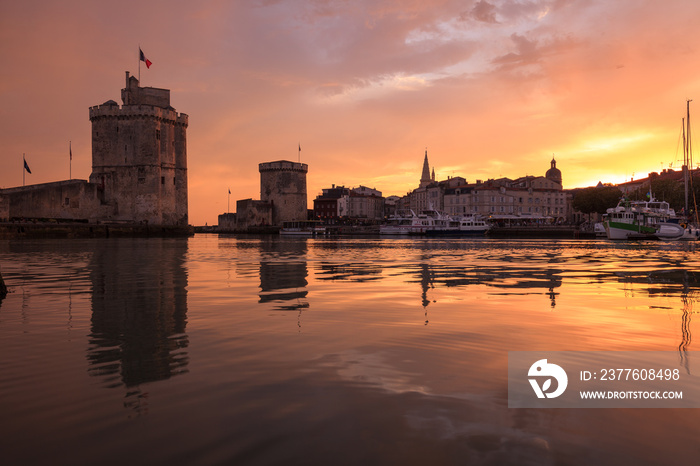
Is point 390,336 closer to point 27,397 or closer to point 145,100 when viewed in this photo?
point 27,397

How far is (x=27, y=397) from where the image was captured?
356 centimetres

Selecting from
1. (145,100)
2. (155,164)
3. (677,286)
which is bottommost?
(677,286)

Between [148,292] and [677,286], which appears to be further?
[677,286]

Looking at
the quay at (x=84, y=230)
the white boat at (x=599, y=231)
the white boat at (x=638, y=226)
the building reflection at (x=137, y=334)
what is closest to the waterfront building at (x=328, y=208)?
the quay at (x=84, y=230)

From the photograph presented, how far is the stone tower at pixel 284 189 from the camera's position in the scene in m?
80.5

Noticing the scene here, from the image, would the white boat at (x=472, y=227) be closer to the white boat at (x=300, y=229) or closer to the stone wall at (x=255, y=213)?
the white boat at (x=300, y=229)

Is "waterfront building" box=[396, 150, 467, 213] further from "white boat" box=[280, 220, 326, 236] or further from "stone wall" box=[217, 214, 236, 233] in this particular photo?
"stone wall" box=[217, 214, 236, 233]

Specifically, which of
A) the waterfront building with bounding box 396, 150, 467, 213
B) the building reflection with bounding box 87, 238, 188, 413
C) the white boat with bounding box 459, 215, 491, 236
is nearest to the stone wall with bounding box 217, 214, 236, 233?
the waterfront building with bounding box 396, 150, 467, 213

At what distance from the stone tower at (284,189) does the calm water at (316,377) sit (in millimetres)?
72128

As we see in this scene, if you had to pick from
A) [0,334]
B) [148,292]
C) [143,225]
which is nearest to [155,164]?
[143,225]

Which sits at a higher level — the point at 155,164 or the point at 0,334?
the point at 155,164

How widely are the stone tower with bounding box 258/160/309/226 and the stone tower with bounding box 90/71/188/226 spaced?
991 inches

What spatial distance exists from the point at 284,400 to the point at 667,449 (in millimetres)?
2276

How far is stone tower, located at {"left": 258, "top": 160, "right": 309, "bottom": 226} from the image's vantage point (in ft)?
264
